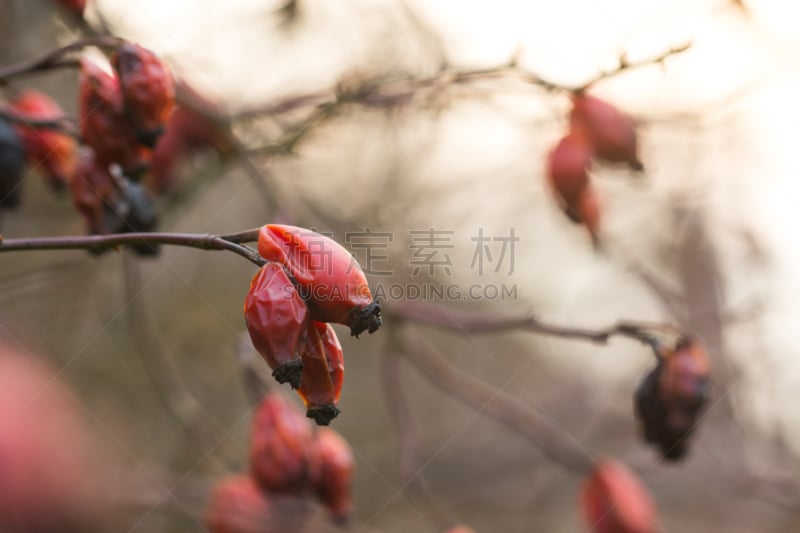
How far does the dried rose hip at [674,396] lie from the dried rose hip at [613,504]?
48 cm

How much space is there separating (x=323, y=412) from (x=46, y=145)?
1.32 metres

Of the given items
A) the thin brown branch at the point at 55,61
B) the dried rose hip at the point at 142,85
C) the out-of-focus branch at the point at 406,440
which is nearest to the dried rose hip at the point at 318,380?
the dried rose hip at the point at 142,85

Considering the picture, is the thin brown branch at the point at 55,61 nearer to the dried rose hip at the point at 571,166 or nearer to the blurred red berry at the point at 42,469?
the blurred red berry at the point at 42,469

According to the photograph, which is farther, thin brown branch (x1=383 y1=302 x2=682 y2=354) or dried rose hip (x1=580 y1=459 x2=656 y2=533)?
dried rose hip (x1=580 y1=459 x2=656 y2=533)

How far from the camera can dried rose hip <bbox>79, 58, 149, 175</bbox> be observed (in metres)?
1.75

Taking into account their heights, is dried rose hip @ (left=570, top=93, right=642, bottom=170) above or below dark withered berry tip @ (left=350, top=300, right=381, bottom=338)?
below

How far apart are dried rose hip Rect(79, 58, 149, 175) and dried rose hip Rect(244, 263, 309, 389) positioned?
0.73 metres

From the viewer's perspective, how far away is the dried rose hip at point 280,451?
210cm

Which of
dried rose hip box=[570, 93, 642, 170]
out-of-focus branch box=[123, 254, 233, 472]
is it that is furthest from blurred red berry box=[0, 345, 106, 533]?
dried rose hip box=[570, 93, 642, 170]

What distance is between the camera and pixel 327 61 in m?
3.41

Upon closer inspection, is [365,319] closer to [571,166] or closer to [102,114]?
[102,114]

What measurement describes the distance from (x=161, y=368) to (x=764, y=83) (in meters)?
2.49

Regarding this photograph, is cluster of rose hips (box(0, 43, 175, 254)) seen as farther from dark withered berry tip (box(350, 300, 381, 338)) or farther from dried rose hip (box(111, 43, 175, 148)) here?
dark withered berry tip (box(350, 300, 381, 338))

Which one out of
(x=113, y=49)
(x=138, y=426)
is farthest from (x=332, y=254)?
(x=138, y=426)
